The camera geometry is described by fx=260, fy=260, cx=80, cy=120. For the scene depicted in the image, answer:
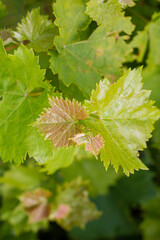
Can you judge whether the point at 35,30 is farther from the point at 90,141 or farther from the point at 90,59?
the point at 90,141

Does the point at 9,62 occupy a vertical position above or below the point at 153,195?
above

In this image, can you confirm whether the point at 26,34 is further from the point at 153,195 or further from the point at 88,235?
the point at 88,235

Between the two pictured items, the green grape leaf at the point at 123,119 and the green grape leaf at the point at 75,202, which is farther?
the green grape leaf at the point at 75,202

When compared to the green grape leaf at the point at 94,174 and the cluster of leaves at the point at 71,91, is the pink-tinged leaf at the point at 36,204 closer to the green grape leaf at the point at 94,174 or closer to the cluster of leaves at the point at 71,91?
the green grape leaf at the point at 94,174

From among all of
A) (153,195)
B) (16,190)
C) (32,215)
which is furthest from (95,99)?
(153,195)

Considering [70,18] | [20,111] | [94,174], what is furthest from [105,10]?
[94,174]

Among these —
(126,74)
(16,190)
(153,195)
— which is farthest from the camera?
(153,195)

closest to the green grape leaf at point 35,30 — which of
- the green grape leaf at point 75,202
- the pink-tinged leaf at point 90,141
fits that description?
the pink-tinged leaf at point 90,141

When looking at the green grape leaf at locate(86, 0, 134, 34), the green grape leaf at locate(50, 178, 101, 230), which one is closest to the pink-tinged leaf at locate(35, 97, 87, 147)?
the green grape leaf at locate(86, 0, 134, 34)
